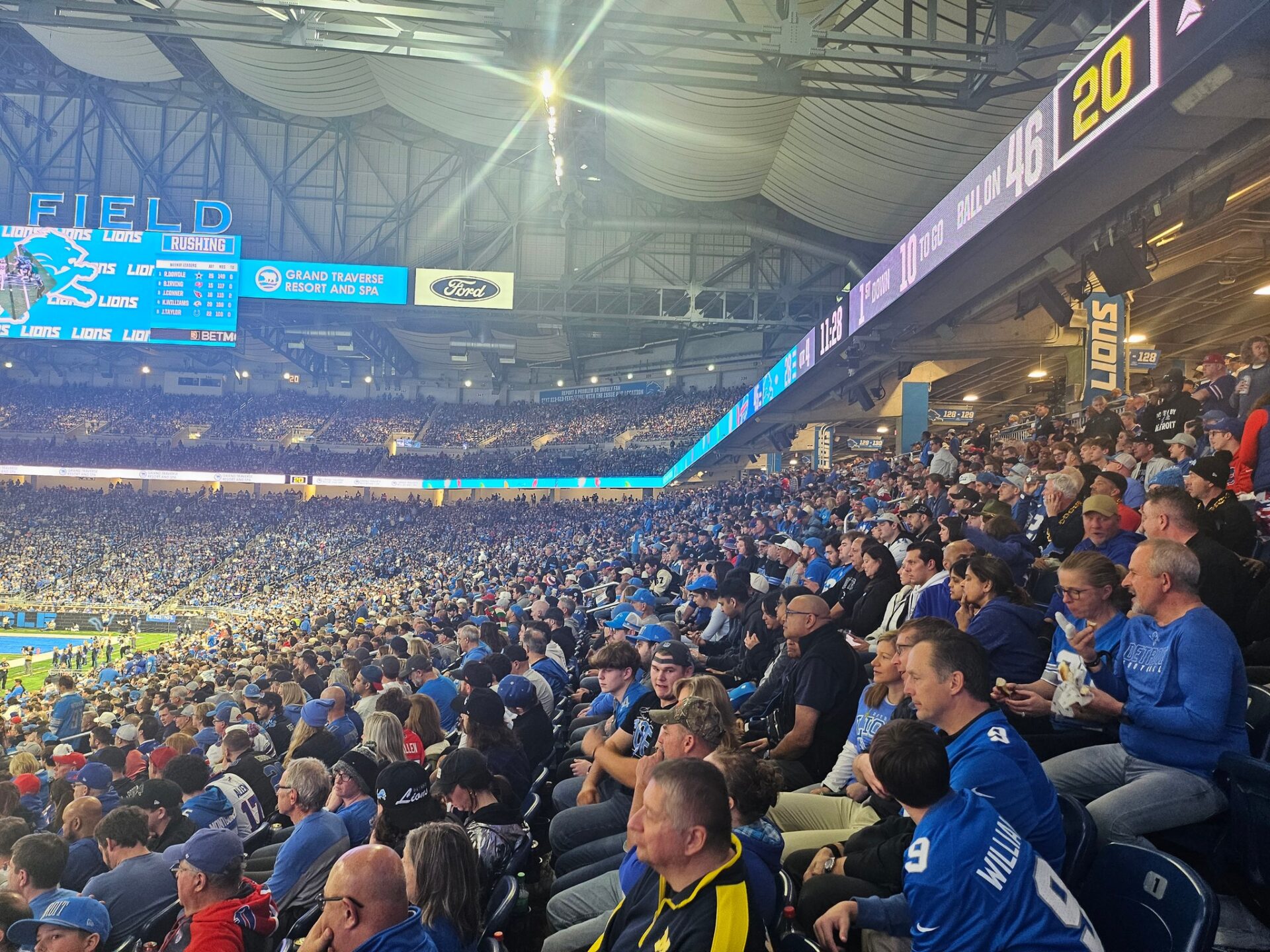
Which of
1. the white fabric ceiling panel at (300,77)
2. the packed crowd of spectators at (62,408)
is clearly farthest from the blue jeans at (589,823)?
the packed crowd of spectators at (62,408)

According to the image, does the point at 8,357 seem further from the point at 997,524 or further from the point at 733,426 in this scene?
the point at 997,524

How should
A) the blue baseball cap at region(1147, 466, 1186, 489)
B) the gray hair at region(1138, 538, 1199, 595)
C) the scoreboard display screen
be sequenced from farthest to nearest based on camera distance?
1. the scoreboard display screen
2. the blue baseball cap at region(1147, 466, 1186, 489)
3. the gray hair at region(1138, 538, 1199, 595)

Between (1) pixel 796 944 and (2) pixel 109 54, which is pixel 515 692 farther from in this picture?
(2) pixel 109 54

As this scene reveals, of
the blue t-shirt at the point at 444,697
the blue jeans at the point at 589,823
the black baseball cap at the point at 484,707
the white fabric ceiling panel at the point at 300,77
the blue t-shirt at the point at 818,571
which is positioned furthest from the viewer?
the white fabric ceiling panel at the point at 300,77

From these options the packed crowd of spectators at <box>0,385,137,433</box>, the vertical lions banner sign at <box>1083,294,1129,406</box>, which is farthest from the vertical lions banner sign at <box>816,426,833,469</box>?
the packed crowd of spectators at <box>0,385,137,433</box>

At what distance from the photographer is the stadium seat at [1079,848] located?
107 inches

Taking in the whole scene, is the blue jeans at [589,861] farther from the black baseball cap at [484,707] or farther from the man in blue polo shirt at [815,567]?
the man in blue polo shirt at [815,567]

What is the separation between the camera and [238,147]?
3925 centimetres

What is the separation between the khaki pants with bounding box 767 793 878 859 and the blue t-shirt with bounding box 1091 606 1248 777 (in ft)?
3.33

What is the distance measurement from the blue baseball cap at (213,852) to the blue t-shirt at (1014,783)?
2.65 meters

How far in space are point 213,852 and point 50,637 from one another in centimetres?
3282

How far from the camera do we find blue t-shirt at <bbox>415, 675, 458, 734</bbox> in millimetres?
7004

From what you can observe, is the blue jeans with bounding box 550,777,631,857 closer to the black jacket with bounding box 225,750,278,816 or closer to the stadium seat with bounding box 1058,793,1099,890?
the stadium seat with bounding box 1058,793,1099,890

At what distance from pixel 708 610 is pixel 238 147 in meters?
37.5
